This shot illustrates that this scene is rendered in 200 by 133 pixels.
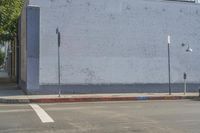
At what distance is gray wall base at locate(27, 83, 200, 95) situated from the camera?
25016 mm

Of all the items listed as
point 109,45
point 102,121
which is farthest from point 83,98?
point 102,121

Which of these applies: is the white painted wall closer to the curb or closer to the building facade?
the building facade

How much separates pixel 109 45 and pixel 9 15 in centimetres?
1220

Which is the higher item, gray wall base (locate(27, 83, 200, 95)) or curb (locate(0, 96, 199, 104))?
gray wall base (locate(27, 83, 200, 95))

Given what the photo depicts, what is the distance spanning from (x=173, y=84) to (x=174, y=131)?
53.8 feet

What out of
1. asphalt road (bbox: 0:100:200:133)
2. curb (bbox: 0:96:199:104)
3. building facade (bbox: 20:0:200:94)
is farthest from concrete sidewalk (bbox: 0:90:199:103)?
asphalt road (bbox: 0:100:200:133)

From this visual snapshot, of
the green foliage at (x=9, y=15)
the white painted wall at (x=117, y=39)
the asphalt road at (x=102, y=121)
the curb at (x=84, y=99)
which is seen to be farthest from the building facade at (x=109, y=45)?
the asphalt road at (x=102, y=121)

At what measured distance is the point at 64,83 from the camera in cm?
2538

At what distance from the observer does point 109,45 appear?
85.7 ft

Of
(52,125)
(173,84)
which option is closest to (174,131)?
(52,125)

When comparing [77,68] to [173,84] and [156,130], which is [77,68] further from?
[156,130]

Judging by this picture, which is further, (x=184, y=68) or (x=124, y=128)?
(x=184, y=68)

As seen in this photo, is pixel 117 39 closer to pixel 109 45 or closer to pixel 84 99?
pixel 109 45

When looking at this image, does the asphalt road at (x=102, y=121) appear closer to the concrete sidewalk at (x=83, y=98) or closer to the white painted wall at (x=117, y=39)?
the concrete sidewalk at (x=83, y=98)
